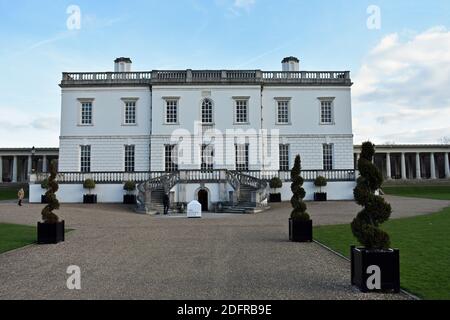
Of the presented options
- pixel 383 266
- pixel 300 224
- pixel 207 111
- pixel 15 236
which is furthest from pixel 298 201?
pixel 207 111

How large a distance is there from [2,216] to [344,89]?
27144 mm

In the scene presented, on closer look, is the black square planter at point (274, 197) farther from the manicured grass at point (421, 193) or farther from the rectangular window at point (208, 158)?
the manicured grass at point (421, 193)

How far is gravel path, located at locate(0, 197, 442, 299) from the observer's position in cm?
704

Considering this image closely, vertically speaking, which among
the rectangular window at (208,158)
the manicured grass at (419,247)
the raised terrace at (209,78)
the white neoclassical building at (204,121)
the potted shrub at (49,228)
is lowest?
the manicured grass at (419,247)

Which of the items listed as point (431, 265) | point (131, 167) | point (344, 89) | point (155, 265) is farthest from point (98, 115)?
point (431, 265)

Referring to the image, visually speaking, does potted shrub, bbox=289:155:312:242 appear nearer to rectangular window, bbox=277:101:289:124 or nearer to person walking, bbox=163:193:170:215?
person walking, bbox=163:193:170:215

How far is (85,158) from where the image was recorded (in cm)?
3459

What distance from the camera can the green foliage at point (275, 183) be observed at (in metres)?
30.0

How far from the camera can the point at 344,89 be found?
3509cm

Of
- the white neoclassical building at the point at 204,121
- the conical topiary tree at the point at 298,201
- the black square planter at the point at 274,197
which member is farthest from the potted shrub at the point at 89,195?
the conical topiary tree at the point at 298,201

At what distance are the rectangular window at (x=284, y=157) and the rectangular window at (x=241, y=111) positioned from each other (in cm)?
399

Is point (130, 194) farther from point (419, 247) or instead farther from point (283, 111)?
point (419, 247)

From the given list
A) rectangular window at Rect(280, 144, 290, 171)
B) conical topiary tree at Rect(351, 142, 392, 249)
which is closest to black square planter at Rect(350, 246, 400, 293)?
conical topiary tree at Rect(351, 142, 392, 249)
